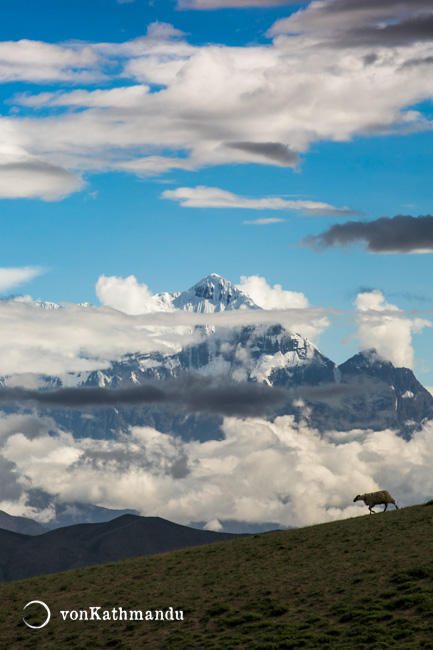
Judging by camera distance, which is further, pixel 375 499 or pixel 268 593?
pixel 375 499

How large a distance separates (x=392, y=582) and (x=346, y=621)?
305 inches

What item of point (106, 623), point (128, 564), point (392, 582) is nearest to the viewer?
point (392, 582)

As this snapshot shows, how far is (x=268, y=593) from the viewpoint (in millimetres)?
69750

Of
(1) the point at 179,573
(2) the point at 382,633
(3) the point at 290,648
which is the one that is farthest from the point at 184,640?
(1) the point at 179,573

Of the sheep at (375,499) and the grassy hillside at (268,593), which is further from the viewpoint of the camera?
the sheep at (375,499)

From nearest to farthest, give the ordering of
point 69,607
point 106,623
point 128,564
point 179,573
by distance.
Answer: point 106,623, point 69,607, point 179,573, point 128,564

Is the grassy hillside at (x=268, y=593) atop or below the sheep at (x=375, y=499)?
below

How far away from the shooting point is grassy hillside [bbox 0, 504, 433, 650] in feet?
193

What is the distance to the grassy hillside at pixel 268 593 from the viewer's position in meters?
58.8

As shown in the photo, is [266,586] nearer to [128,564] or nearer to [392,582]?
[392,582]

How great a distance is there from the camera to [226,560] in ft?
279

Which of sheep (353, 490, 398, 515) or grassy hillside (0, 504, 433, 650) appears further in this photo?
sheep (353, 490, 398, 515)

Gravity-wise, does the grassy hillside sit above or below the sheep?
below

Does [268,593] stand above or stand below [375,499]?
below
